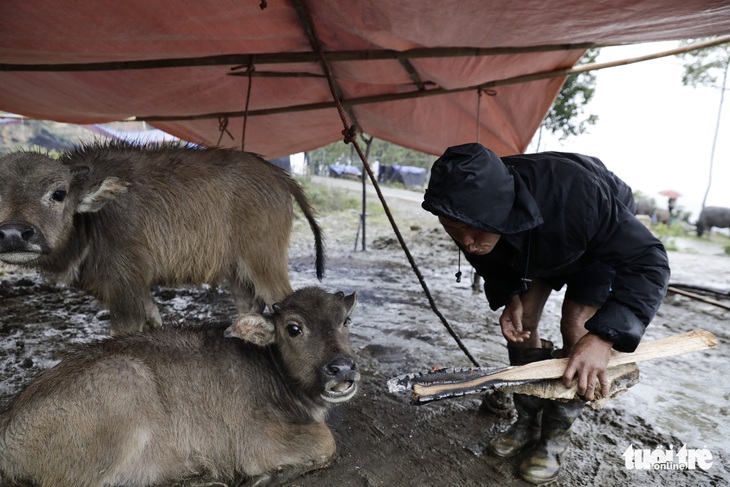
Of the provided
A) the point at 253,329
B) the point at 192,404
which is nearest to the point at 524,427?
the point at 253,329

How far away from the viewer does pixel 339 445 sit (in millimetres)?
3057

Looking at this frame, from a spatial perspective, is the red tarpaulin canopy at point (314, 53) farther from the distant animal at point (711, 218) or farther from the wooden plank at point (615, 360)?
the distant animal at point (711, 218)

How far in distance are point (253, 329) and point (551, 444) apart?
1.89m

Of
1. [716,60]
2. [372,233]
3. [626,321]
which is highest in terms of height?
[716,60]

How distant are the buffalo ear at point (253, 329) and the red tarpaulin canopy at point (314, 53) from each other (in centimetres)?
183

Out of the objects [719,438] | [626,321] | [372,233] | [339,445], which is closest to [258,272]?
[339,445]

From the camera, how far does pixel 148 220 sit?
3887 mm

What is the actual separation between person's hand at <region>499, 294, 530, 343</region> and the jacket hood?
866 millimetres

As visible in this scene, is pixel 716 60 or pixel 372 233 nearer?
pixel 372 233

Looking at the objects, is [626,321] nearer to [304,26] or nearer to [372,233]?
[304,26]

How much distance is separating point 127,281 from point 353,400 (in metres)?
2.03

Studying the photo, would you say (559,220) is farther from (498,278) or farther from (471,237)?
(498,278)

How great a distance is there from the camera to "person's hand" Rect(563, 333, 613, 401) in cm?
226

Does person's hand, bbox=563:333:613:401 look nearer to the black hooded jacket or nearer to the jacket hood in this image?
the black hooded jacket
